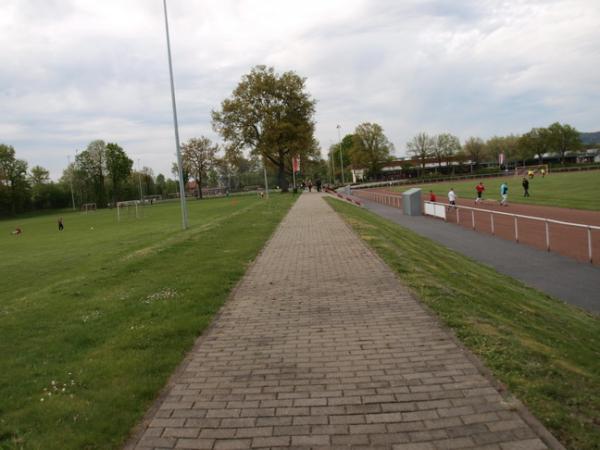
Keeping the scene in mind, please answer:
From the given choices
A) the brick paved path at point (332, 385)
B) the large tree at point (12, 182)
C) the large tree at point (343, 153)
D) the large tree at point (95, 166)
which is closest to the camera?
the brick paved path at point (332, 385)

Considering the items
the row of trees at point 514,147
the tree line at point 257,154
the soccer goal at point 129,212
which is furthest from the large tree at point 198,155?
the row of trees at point 514,147

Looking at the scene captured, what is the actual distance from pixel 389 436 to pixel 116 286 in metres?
6.87

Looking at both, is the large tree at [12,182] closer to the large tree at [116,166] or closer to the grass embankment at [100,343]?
the large tree at [116,166]

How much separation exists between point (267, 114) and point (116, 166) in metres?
50.9

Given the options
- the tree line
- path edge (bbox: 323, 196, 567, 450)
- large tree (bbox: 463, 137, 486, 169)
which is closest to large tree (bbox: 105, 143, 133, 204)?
the tree line

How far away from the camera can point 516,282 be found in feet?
35.3

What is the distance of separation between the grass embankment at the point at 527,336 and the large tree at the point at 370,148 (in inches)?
3915

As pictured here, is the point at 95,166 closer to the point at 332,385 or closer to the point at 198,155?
the point at 198,155

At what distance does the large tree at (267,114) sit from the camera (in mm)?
57125

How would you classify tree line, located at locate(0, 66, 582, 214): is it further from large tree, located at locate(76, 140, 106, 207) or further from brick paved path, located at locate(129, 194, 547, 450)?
brick paved path, located at locate(129, 194, 547, 450)

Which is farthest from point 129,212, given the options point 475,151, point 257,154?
point 475,151

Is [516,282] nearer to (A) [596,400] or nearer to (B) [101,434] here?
(A) [596,400]

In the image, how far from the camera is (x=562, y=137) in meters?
113

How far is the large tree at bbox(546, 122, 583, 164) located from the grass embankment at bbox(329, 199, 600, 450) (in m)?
118
